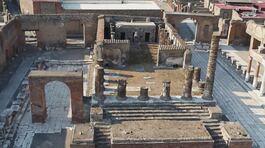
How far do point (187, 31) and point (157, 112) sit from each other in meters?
21.0

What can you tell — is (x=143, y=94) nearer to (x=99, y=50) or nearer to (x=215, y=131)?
(x=215, y=131)

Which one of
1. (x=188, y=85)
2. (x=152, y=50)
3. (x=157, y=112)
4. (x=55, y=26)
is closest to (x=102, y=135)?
(x=157, y=112)

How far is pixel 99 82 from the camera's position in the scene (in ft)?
68.5

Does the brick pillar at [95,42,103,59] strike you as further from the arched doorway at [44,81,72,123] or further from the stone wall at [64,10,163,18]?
the stone wall at [64,10,163,18]

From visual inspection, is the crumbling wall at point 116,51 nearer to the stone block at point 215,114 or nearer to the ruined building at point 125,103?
the ruined building at point 125,103

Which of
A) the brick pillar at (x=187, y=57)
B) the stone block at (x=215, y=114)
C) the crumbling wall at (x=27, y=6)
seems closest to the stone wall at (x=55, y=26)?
the crumbling wall at (x=27, y=6)

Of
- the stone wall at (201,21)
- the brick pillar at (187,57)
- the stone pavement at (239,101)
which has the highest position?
the stone wall at (201,21)

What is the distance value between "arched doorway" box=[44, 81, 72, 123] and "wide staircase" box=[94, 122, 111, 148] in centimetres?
334

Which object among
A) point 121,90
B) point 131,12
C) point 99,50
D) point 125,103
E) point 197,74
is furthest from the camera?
point 131,12

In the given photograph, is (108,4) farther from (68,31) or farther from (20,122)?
(20,122)

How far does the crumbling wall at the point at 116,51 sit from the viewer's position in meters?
25.8

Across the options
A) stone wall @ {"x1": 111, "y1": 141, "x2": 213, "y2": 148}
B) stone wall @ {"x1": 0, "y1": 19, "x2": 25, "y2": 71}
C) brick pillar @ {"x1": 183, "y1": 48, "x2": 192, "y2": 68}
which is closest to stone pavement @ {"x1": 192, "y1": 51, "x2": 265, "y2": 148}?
brick pillar @ {"x1": 183, "y1": 48, "x2": 192, "y2": 68}

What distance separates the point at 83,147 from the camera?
58.3 ft

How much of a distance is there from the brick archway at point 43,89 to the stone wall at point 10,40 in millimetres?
8516
